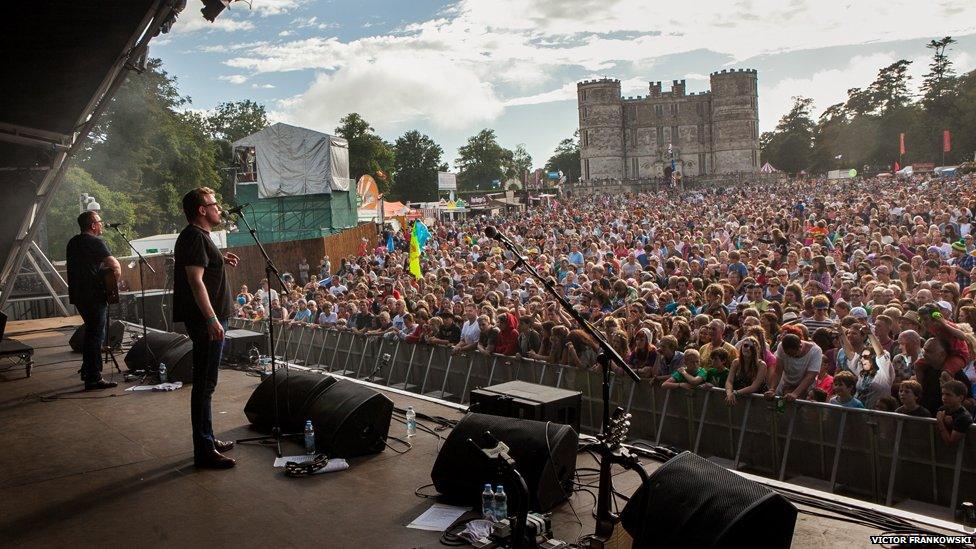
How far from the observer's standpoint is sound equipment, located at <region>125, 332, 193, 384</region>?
25.8ft

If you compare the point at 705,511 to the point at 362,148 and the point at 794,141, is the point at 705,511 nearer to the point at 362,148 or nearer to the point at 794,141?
the point at 362,148

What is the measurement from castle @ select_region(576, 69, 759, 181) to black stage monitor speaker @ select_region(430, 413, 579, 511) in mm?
99817

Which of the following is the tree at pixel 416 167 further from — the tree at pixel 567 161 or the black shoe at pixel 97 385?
the black shoe at pixel 97 385

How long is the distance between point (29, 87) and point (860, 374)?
9521 mm

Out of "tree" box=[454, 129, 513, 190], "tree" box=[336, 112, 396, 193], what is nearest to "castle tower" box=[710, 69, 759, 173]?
"tree" box=[454, 129, 513, 190]

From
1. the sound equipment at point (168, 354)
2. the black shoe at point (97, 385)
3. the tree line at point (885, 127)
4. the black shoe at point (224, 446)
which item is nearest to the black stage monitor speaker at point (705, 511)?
the black shoe at point (224, 446)

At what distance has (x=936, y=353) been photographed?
583 centimetres

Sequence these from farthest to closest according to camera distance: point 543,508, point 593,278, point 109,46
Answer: point 593,278 < point 109,46 < point 543,508

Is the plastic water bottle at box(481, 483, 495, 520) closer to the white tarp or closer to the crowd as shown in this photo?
the crowd

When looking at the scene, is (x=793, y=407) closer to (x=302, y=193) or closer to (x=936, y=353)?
(x=936, y=353)

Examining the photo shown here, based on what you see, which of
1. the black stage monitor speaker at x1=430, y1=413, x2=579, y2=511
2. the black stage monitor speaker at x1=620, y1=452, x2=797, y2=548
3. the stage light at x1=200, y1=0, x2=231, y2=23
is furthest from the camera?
the stage light at x1=200, y1=0, x2=231, y2=23

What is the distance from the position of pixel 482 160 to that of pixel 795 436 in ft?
373

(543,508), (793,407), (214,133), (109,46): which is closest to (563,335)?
(793,407)

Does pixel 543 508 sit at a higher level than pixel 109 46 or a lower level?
lower
